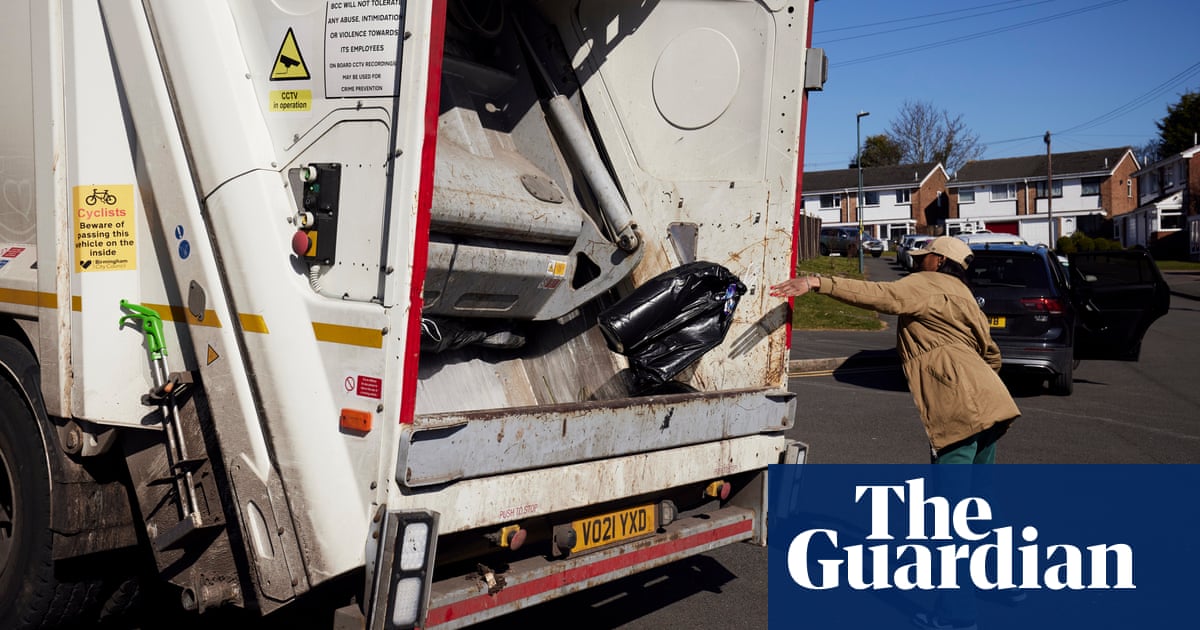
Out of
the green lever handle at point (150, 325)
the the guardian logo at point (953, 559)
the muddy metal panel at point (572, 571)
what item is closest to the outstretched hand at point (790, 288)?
the muddy metal panel at point (572, 571)

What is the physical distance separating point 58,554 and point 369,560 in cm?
157

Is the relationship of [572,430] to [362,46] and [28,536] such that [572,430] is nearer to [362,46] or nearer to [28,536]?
[362,46]

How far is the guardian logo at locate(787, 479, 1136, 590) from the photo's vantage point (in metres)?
5.30

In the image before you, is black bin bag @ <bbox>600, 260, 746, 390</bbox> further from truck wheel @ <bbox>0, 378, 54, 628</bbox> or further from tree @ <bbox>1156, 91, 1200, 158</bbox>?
tree @ <bbox>1156, 91, 1200, 158</bbox>

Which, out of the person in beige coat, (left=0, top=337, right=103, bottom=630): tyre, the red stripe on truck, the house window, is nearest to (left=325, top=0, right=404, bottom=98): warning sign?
the red stripe on truck

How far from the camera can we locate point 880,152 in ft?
293

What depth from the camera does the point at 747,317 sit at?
4.82 metres

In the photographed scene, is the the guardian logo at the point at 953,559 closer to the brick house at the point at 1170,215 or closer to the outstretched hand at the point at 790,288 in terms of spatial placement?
the outstretched hand at the point at 790,288

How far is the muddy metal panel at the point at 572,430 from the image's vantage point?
10.8 feet

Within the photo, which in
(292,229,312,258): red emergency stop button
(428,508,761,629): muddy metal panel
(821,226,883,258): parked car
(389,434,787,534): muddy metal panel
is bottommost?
(428,508,761,629): muddy metal panel

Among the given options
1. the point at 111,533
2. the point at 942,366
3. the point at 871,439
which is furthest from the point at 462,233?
the point at 871,439

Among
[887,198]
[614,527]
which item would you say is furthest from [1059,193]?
[614,527]

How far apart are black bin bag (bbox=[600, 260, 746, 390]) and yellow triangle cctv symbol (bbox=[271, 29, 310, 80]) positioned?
5.72 ft

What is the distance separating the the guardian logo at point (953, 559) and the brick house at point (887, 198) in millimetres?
68719
